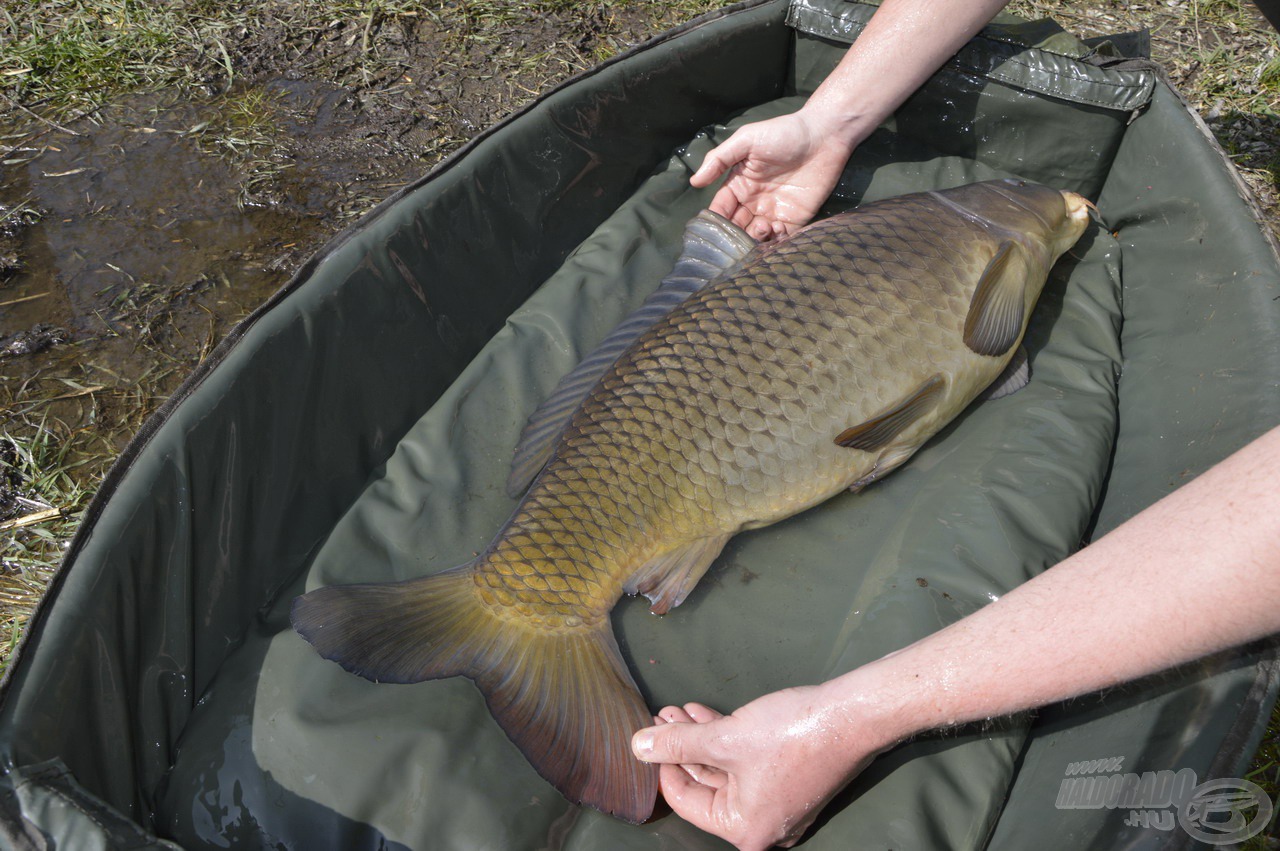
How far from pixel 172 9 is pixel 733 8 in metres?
1.79

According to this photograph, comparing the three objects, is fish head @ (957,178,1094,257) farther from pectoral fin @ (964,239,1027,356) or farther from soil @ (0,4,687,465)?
soil @ (0,4,687,465)

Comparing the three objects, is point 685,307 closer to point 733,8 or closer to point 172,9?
point 733,8

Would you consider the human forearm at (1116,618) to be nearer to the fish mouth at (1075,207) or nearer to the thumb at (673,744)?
the thumb at (673,744)

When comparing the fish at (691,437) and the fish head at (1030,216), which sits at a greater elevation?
the fish head at (1030,216)

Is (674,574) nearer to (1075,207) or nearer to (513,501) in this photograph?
(513,501)

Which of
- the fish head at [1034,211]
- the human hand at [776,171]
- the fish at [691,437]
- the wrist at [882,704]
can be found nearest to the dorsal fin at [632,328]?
the fish at [691,437]

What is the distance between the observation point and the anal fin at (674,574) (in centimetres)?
144

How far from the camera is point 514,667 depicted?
4.18ft

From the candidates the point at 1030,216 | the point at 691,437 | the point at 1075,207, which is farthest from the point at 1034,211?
the point at 691,437

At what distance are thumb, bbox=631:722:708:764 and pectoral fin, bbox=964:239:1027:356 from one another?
857 millimetres

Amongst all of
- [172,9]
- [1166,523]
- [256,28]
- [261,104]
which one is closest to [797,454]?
[1166,523]

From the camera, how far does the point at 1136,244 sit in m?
1.96

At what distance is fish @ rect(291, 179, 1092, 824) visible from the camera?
1257 millimetres

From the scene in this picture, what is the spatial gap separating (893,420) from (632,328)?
0.50 meters
